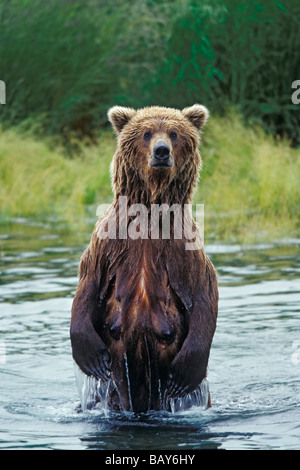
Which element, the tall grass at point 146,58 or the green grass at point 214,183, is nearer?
the green grass at point 214,183

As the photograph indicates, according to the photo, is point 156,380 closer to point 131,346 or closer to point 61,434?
point 131,346

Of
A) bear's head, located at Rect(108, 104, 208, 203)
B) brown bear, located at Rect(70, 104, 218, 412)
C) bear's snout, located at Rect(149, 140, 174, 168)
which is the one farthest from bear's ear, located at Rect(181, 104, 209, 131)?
bear's snout, located at Rect(149, 140, 174, 168)

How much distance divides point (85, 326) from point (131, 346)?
0.25 m

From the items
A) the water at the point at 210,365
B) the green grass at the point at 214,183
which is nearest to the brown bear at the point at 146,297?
the water at the point at 210,365

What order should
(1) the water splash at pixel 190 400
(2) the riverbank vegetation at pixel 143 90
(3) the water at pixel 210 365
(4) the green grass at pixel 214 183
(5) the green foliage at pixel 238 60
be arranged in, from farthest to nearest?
(5) the green foliage at pixel 238 60 < (2) the riverbank vegetation at pixel 143 90 < (4) the green grass at pixel 214 183 < (1) the water splash at pixel 190 400 < (3) the water at pixel 210 365

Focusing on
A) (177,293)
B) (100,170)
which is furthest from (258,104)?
(177,293)

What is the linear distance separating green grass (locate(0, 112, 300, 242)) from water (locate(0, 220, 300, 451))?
1.38 m

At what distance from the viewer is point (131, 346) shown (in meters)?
5.05

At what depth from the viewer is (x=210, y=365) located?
6520 millimetres

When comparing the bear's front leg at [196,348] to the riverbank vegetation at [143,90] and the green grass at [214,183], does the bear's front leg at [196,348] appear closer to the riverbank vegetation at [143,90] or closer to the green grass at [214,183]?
the green grass at [214,183]

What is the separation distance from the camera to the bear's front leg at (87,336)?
5.04m

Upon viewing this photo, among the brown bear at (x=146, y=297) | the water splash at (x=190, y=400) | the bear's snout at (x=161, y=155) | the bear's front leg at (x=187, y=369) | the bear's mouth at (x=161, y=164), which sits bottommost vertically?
the water splash at (x=190, y=400)

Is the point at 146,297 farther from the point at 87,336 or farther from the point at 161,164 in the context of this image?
the point at 161,164

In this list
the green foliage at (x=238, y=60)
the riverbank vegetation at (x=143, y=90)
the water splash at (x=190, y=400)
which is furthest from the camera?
the green foliage at (x=238, y=60)
